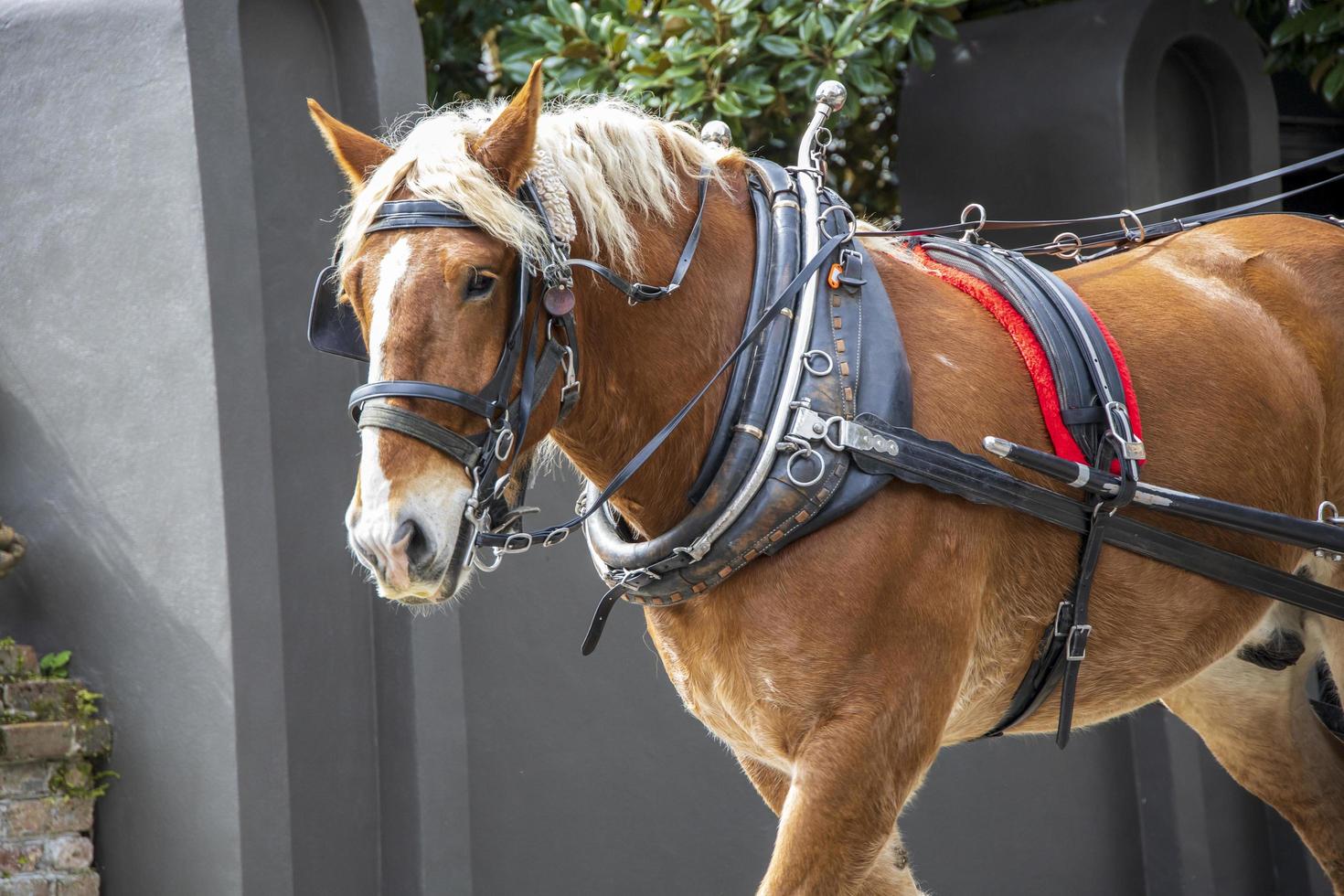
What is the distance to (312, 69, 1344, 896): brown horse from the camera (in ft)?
6.55

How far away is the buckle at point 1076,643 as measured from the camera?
7.90 feet

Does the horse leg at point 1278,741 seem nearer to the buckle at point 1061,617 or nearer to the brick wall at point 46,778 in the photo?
the buckle at point 1061,617

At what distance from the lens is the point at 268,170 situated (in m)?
3.77

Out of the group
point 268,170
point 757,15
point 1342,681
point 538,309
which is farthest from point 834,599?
point 757,15

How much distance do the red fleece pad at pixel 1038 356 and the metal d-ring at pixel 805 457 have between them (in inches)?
20.3

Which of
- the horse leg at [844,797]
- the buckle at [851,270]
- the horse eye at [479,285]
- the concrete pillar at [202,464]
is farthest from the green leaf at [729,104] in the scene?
the horse leg at [844,797]

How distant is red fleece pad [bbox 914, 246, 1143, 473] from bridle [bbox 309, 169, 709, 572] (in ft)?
2.16

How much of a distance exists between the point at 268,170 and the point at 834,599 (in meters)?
2.36

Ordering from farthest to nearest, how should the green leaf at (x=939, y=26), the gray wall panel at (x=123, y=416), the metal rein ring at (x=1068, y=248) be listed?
the green leaf at (x=939, y=26)
the gray wall panel at (x=123, y=416)
the metal rein ring at (x=1068, y=248)

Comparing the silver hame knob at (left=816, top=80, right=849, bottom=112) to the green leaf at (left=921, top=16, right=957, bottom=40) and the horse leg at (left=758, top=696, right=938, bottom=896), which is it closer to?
the horse leg at (left=758, top=696, right=938, bottom=896)

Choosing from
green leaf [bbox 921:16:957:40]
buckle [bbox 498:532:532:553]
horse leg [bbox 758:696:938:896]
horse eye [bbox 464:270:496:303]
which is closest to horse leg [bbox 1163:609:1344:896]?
horse leg [bbox 758:696:938:896]

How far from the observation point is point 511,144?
2.08m

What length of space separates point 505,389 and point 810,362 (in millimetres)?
521

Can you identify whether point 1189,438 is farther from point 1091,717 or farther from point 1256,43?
point 1256,43
